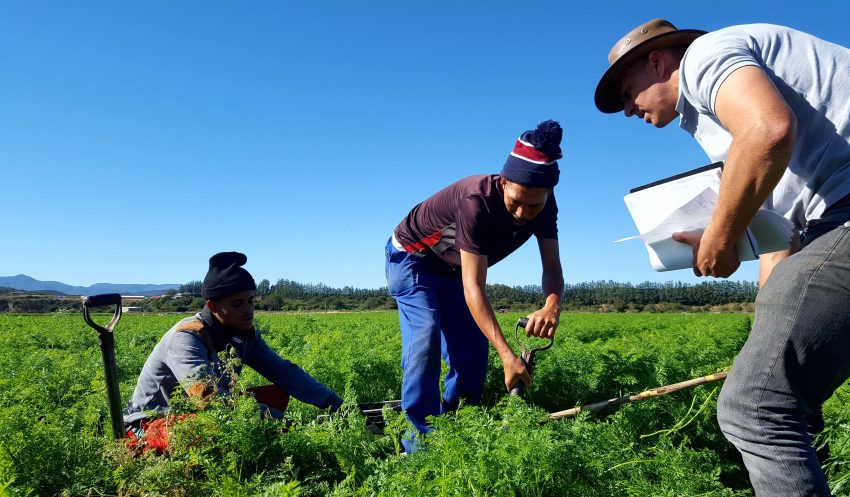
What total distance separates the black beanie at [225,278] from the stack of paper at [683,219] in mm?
2559

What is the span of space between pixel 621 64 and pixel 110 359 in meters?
2.74

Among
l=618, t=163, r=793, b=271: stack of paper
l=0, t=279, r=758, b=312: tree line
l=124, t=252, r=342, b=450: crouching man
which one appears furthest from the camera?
l=0, t=279, r=758, b=312: tree line

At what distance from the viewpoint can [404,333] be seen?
395 centimetres

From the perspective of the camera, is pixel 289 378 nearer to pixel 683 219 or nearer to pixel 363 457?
pixel 363 457

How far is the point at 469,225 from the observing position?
11.1 ft

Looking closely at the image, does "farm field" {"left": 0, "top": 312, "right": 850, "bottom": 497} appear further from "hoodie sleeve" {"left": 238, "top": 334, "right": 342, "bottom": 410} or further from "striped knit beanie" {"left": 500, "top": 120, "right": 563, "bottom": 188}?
"striped knit beanie" {"left": 500, "top": 120, "right": 563, "bottom": 188}

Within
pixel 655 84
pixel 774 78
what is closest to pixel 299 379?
pixel 655 84

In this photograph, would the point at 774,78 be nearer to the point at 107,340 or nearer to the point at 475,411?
the point at 475,411

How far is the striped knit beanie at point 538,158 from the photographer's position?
3.20m

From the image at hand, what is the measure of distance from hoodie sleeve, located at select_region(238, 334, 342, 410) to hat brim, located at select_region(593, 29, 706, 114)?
8.74 ft

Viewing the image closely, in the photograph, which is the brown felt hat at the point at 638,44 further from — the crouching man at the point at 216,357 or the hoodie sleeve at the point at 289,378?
the hoodie sleeve at the point at 289,378

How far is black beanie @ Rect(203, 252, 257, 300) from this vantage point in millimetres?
3693

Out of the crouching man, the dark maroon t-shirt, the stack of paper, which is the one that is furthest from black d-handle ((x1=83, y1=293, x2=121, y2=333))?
the stack of paper

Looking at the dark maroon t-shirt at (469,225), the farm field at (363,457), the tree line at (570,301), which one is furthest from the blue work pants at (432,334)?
the tree line at (570,301)
